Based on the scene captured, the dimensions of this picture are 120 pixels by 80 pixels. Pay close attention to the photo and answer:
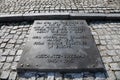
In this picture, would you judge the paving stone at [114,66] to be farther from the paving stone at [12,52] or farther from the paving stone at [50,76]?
the paving stone at [12,52]

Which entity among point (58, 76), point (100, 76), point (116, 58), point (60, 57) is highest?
point (60, 57)

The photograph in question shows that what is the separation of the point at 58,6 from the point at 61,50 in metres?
3.03

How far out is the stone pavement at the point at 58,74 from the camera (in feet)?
11.4

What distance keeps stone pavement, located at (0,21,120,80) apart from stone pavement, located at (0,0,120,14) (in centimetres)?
89

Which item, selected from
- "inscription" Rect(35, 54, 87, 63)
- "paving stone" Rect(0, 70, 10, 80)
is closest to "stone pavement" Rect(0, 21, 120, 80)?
"paving stone" Rect(0, 70, 10, 80)

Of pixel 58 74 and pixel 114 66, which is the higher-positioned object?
pixel 58 74

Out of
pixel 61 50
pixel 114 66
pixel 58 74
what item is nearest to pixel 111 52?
pixel 114 66

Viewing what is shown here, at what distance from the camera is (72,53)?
12.8ft

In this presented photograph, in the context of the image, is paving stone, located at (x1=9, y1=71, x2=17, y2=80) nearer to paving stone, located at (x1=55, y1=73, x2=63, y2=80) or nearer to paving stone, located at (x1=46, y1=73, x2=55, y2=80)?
paving stone, located at (x1=46, y1=73, x2=55, y2=80)

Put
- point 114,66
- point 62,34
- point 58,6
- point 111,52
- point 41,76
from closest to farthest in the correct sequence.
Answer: point 41,76
point 114,66
point 111,52
point 62,34
point 58,6

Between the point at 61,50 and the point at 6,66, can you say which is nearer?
the point at 6,66

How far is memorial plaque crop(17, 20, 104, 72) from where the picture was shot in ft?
11.8

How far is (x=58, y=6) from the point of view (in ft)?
21.5

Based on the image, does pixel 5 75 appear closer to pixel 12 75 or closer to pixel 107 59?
pixel 12 75
